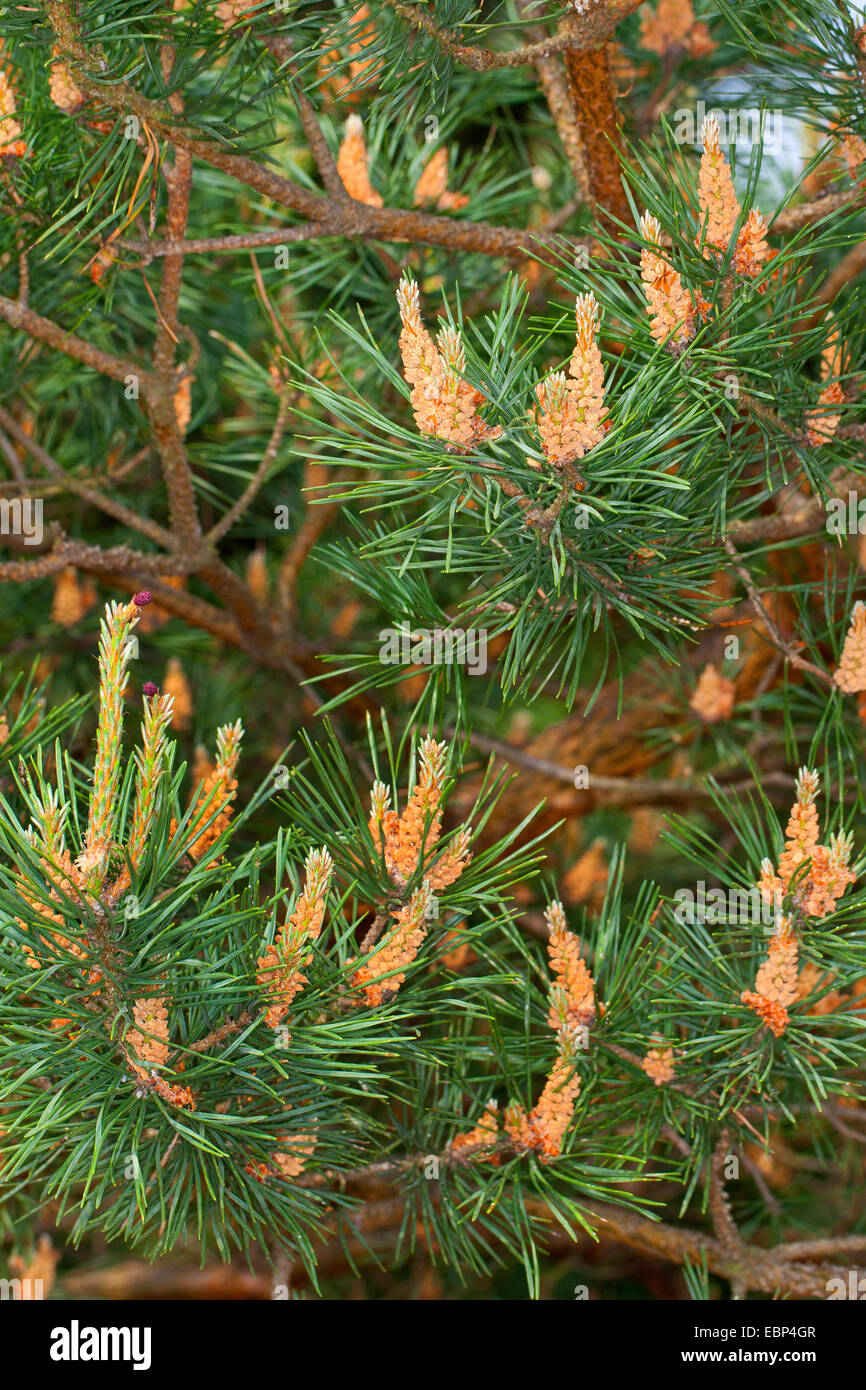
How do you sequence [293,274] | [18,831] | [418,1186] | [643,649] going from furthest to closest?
[643,649]
[293,274]
[418,1186]
[18,831]

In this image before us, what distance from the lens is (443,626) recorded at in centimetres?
42

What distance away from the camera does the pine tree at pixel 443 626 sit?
1.12 feet

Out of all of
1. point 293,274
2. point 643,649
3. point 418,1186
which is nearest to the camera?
point 418,1186

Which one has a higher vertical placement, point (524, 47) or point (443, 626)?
point (524, 47)

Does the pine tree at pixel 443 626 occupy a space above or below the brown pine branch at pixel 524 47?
below

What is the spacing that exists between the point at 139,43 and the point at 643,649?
0.47 metres

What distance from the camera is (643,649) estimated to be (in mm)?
751

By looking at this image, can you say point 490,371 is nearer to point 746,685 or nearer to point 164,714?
point 164,714

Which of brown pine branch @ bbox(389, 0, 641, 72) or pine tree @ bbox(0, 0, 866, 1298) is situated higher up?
brown pine branch @ bbox(389, 0, 641, 72)

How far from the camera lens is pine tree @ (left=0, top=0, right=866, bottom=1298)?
13.4 inches
